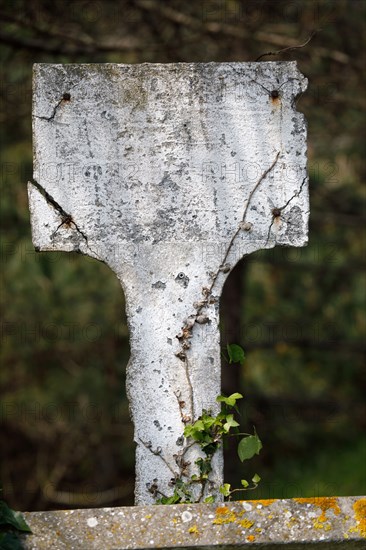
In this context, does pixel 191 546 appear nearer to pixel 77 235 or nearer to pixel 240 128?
pixel 77 235

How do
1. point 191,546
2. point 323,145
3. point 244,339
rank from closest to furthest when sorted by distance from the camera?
point 191,546, point 323,145, point 244,339

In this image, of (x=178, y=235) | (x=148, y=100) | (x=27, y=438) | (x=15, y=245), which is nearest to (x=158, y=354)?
(x=178, y=235)

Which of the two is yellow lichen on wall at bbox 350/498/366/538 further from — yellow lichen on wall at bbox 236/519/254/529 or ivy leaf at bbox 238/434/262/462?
ivy leaf at bbox 238/434/262/462

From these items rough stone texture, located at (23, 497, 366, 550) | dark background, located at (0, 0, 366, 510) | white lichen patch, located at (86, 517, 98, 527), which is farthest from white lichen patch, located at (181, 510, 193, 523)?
dark background, located at (0, 0, 366, 510)

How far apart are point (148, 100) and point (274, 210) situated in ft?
1.88

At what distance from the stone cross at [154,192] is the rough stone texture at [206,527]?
0.49 m

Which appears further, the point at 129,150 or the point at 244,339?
the point at 244,339

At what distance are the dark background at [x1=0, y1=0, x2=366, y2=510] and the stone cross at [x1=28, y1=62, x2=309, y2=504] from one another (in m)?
2.31

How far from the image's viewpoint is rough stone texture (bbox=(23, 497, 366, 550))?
8.41 feet

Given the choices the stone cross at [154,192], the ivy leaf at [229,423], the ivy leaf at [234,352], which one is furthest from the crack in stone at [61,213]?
the ivy leaf at [229,423]

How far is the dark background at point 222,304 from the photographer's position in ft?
20.1

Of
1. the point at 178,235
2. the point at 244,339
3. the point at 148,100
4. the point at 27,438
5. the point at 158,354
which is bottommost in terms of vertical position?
the point at 27,438

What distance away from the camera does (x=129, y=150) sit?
10.2ft

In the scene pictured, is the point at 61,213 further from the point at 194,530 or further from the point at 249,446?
the point at 194,530
